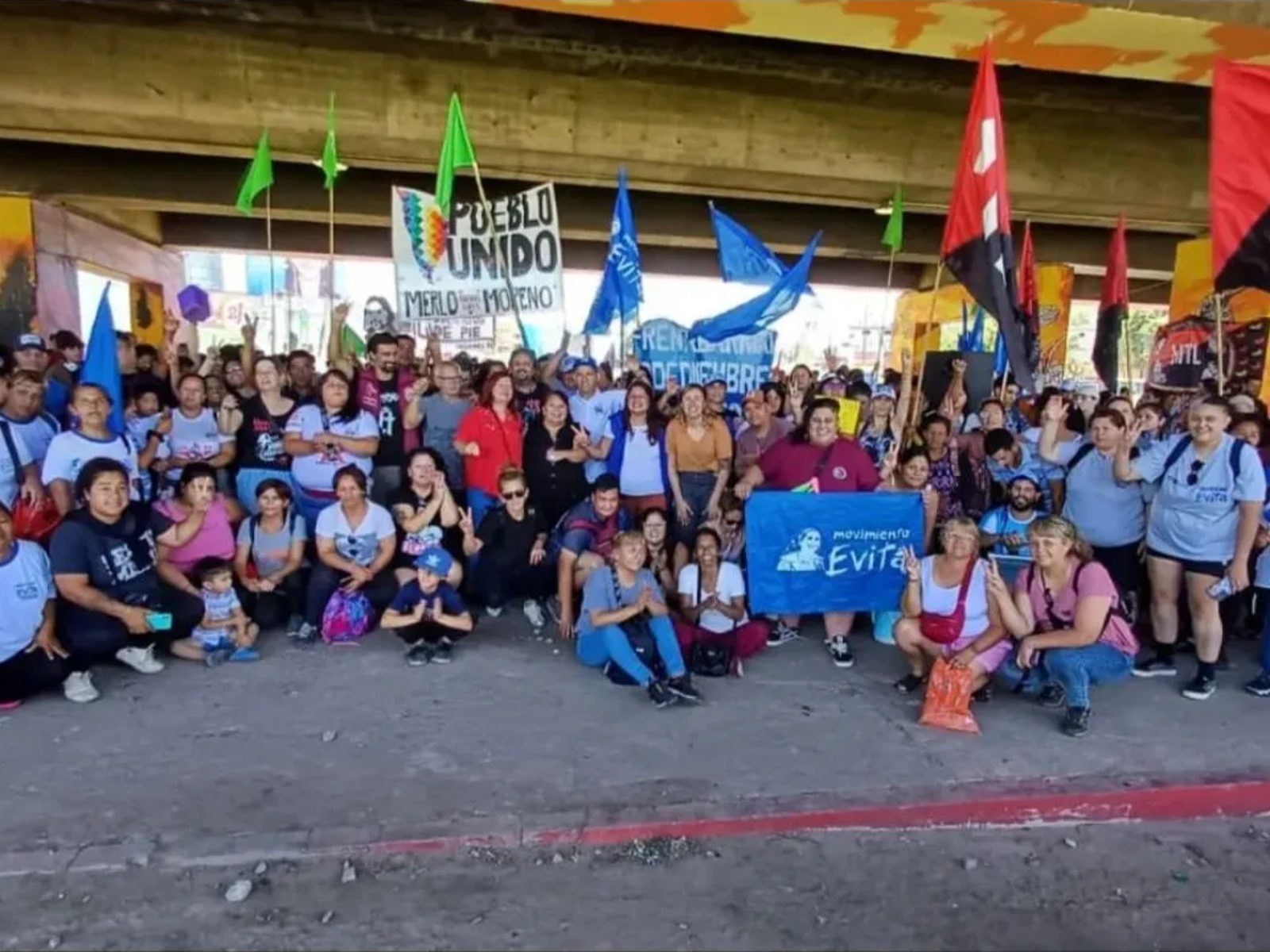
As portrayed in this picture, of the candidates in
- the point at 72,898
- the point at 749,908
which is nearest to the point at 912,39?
the point at 749,908

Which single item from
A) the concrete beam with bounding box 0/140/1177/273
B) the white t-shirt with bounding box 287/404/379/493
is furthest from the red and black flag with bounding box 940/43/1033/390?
the concrete beam with bounding box 0/140/1177/273

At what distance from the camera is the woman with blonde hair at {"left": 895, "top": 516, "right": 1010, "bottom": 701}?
4978mm

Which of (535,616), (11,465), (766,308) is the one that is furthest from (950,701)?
(11,465)

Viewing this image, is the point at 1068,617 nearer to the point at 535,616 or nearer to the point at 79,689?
the point at 535,616

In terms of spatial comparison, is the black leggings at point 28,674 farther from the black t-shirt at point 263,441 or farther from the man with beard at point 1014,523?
Answer: the man with beard at point 1014,523

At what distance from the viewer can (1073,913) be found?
11.2ft

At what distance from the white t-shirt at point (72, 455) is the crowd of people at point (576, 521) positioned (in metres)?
0.01

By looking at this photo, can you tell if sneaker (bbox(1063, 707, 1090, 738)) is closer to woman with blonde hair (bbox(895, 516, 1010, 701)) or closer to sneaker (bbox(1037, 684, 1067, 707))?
sneaker (bbox(1037, 684, 1067, 707))

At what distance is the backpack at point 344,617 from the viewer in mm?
5973

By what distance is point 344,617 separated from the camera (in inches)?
236

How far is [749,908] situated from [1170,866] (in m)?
1.90

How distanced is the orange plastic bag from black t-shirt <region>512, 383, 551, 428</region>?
11.5ft

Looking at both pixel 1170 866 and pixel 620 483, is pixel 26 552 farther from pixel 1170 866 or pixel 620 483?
pixel 1170 866

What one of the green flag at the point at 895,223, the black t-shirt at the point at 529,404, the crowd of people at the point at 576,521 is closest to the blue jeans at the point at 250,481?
the crowd of people at the point at 576,521
